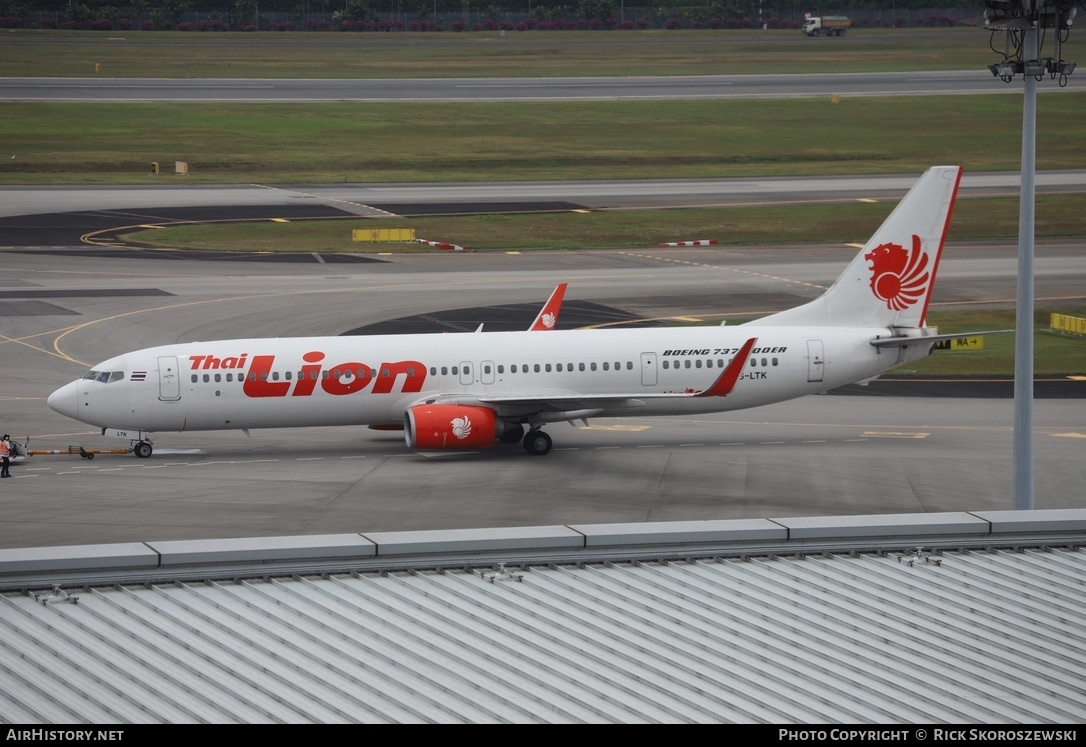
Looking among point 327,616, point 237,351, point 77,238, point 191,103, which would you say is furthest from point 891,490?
point 191,103

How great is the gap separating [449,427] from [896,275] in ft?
61.1

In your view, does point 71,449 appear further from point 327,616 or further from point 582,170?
point 582,170

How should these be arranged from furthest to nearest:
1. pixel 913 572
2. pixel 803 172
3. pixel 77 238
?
pixel 803 172 → pixel 77 238 → pixel 913 572

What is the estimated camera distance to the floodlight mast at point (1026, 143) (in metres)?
32.7

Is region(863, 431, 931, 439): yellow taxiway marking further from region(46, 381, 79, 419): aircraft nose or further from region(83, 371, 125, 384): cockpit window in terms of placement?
region(46, 381, 79, 419): aircraft nose

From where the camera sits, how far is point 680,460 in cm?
5122

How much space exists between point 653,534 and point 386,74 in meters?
179

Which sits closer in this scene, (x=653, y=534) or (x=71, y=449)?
(x=653, y=534)

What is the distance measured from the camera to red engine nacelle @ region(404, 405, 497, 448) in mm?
49688

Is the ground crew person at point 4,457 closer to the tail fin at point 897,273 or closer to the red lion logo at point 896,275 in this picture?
the tail fin at point 897,273

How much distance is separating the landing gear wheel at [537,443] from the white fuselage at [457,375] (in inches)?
30.6

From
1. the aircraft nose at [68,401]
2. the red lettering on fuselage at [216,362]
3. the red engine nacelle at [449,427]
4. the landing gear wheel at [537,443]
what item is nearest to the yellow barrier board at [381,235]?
the aircraft nose at [68,401]

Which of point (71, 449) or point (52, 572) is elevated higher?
point (52, 572)

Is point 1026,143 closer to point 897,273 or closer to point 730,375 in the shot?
point 730,375
